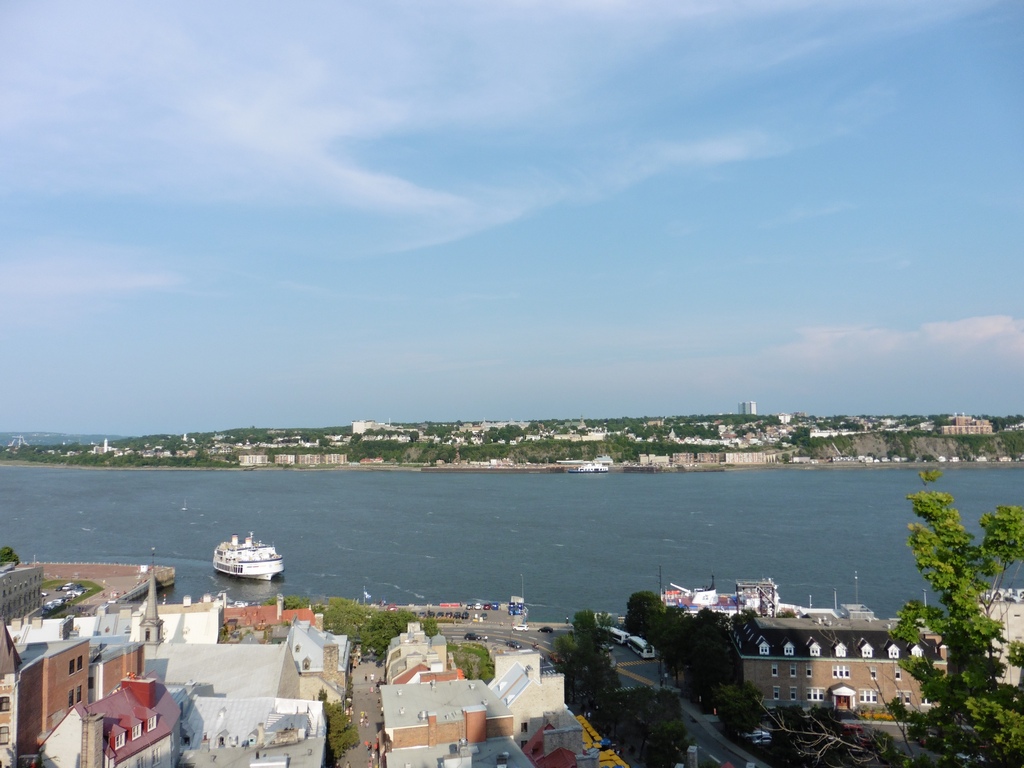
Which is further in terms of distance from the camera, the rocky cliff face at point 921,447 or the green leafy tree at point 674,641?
the rocky cliff face at point 921,447

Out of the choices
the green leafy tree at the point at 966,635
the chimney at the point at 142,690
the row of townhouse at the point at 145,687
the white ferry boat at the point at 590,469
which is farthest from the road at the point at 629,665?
the white ferry boat at the point at 590,469

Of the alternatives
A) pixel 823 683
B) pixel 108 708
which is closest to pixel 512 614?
pixel 823 683

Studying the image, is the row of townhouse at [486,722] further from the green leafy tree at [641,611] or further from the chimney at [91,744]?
the green leafy tree at [641,611]

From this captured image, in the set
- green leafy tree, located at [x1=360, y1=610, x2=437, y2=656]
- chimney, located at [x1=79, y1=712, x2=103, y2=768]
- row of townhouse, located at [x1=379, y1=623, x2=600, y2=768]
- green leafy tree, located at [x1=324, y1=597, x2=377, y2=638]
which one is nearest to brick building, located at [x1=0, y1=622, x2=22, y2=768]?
chimney, located at [x1=79, y1=712, x2=103, y2=768]

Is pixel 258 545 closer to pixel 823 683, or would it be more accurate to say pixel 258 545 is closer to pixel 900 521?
pixel 823 683

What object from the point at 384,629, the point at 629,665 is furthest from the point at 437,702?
the point at 629,665
